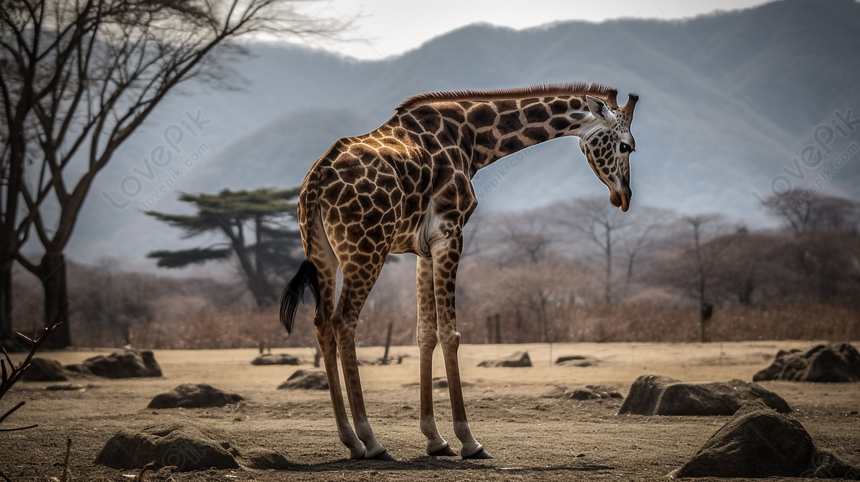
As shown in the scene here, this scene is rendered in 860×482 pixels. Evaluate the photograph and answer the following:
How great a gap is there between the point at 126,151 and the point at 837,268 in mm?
95524

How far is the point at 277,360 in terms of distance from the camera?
17562 millimetres

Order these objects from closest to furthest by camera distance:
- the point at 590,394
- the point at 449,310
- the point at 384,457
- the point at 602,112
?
the point at 384,457
the point at 449,310
the point at 602,112
the point at 590,394

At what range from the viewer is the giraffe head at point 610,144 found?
758 centimetres

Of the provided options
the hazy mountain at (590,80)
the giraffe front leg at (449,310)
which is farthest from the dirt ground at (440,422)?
the hazy mountain at (590,80)

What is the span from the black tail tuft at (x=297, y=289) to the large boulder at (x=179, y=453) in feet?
3.31

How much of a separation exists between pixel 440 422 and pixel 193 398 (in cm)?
Answer: 348

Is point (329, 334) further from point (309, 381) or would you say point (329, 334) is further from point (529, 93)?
point (309, 381)

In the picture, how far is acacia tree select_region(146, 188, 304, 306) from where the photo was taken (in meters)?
41.8

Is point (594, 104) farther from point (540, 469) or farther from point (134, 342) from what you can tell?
point (134, 342)

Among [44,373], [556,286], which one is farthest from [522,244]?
[44,373]

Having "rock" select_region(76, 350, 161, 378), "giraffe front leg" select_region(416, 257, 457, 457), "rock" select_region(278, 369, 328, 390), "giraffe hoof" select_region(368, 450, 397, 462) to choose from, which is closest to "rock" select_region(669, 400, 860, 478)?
"giraffe front leg" select_region(416, 257, 457, 457)

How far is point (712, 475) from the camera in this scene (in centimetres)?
566

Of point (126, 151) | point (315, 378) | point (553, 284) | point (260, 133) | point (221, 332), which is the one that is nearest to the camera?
point (315, 378)

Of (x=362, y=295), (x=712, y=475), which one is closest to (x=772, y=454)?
(x=712, y=475)
